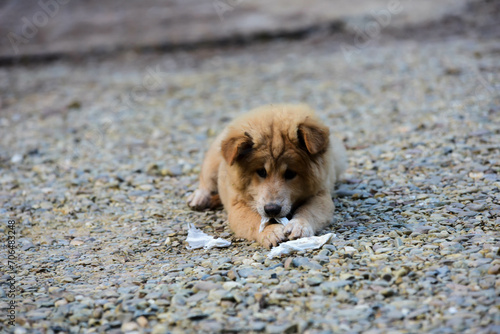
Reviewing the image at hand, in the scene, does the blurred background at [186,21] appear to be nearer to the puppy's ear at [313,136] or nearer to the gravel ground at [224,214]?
the gravel ground at [224,214]

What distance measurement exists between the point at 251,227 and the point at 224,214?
0.94 metres

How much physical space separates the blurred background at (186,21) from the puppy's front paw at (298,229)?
11.0 metres

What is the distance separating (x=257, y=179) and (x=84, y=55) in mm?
11261

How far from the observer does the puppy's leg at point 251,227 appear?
15.9 feet

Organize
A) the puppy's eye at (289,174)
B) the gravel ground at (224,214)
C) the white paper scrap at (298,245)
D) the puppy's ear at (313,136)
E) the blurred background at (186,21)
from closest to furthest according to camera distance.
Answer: the gravel ground at (224,214)
the white paper scrap at (298,245)
the puppy's ear at (313,136)
the puppy's eye at (289,174)
the blurred background at (186,21)

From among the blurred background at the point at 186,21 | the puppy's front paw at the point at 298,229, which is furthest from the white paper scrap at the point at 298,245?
the blurred background at the point at 186,21

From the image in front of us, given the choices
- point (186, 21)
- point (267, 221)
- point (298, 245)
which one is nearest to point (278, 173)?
point (267, 221)

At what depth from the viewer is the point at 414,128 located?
26.5ft

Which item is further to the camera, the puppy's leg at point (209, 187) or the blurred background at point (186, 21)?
the blurred background at point (186, 21)

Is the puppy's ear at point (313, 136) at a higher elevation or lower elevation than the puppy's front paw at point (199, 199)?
higher

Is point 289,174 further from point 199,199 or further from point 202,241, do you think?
point 199,199

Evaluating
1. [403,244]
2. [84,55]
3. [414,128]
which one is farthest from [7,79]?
[403,244]

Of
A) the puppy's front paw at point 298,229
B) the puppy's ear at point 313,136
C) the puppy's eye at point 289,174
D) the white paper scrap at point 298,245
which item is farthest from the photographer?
the puppy's eye at point 289,174

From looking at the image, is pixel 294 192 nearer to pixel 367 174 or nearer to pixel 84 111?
pixel 367 174
